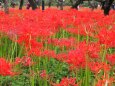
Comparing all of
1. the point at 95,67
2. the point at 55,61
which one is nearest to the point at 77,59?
the point at 95,67

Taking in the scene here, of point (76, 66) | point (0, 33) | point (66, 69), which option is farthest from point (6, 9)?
point (76, 66)

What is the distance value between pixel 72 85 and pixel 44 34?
2326 millimetres

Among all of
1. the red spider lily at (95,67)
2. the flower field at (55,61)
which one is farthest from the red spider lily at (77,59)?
the red spider lily at (95,67)

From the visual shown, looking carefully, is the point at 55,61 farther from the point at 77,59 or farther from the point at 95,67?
the point at 95,67

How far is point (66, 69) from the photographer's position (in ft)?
25.2

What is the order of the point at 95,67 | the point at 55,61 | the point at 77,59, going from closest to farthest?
the point at 95,67 < the point at 77,59 < the point at 55,61

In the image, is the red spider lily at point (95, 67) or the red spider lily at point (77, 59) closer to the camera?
the red spider lily at point (95, 67)

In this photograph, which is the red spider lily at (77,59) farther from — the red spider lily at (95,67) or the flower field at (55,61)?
the red spider lily at (95,67)

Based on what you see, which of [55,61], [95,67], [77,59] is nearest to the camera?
[95,67]

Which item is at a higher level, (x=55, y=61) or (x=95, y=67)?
(x=95, y=67)

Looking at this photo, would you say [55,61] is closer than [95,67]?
No

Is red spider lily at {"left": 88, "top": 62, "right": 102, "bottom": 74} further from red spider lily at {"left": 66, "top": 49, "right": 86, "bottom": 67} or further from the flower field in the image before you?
red spider lily at {"left": 66, "top": 49, "right": 86, "bottom": 67}

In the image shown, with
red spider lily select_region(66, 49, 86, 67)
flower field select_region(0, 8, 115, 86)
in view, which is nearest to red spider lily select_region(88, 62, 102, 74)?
flower field select_region(0, 8, 115, 86)

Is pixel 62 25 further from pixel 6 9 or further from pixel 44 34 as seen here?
pixel 6 9
